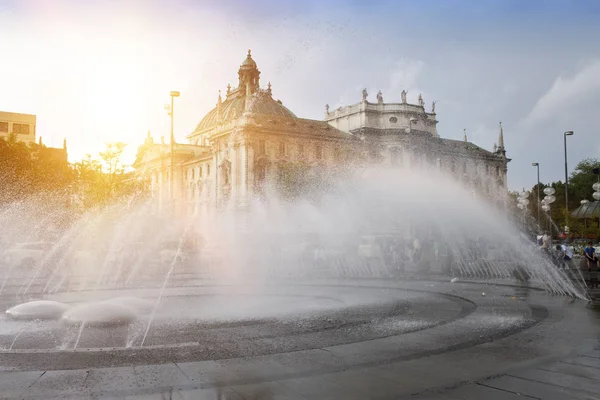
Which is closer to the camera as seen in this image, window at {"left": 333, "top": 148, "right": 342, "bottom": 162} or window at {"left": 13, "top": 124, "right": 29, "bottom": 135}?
window at {"left": 333, "top": 148, "right": 342, "bottom": 162}

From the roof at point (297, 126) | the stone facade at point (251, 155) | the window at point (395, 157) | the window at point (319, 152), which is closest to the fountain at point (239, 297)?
the stone facade at point (251, 155)

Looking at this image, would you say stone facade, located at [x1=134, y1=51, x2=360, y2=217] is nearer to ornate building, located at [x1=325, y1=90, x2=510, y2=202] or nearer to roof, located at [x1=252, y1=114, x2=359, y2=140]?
roof, located at [x1=252, y1=114, x2=359, y2=140]

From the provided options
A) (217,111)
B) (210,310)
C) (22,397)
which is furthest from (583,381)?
(217,111)

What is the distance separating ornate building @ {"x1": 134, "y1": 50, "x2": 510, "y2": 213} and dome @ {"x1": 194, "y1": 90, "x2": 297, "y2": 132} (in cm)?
24

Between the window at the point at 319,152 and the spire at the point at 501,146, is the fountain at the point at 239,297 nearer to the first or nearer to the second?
the window at the point at 319,152

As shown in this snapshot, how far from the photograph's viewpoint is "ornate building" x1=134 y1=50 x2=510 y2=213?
7325 centimetres

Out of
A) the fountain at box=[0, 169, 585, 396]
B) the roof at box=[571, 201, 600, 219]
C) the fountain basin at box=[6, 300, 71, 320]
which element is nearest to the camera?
the fountain at box=[0, 169, 585, 396]

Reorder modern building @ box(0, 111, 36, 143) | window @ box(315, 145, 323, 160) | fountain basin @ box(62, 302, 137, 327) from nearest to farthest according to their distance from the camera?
fountain basin @ box(62, 302, 137, 327) < window @ box(315, 145, 323, 160) < modern building @ box(0, 111, 36, 143)

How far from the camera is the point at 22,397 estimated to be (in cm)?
562

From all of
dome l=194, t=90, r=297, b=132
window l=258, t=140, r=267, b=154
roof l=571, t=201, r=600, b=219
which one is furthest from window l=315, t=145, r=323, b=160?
roof l=571, t=201, r=600, b=219

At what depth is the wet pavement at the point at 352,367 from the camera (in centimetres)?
577

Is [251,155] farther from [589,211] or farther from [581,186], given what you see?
[581,186]

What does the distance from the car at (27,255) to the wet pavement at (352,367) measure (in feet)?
77.8

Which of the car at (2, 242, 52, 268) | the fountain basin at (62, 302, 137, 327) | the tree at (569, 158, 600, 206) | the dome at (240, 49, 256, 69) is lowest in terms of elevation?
the fountain basin at (62, 302, 137, 327)
